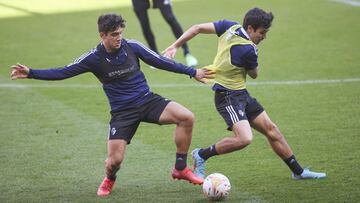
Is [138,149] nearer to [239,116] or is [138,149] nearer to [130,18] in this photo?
[239,116]

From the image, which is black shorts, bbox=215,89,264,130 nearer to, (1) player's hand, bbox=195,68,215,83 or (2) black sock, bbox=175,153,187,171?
(1) player's hand, bbox=195,68,215,83

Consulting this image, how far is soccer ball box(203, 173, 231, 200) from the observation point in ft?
25.7

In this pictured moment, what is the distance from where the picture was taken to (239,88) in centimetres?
852

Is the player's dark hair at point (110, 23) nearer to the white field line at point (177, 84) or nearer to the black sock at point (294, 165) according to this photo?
the black sock at point (294, 165)

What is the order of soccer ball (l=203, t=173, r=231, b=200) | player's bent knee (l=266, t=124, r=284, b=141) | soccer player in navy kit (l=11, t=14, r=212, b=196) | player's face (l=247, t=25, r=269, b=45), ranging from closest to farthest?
soccer ball (l=203, t=173, r=231, b=200), soccer player in navy kit (l=11, t=14, r=212, b=196), player's face (l=247, t=25, r=269, b=45), player's bent knee (l=266, t=124, r=284, b=141)

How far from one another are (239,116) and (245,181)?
2.61 ft

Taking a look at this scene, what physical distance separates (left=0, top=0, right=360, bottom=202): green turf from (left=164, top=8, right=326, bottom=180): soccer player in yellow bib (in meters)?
0.36

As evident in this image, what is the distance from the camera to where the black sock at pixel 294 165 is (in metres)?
8.59

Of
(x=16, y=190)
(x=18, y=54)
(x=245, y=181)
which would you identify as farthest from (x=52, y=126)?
(x=18, y=54)

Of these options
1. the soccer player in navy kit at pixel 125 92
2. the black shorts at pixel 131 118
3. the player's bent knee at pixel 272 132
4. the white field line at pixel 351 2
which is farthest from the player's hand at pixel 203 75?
the white field line at pixel 351 2

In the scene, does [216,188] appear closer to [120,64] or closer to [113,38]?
[120,64]

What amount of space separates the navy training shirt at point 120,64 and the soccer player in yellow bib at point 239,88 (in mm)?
315

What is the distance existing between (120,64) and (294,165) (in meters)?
2.23

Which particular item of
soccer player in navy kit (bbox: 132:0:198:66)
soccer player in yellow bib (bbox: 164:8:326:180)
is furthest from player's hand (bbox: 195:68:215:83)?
soccer player in navy kit (bbox: 132:0:198:66)
